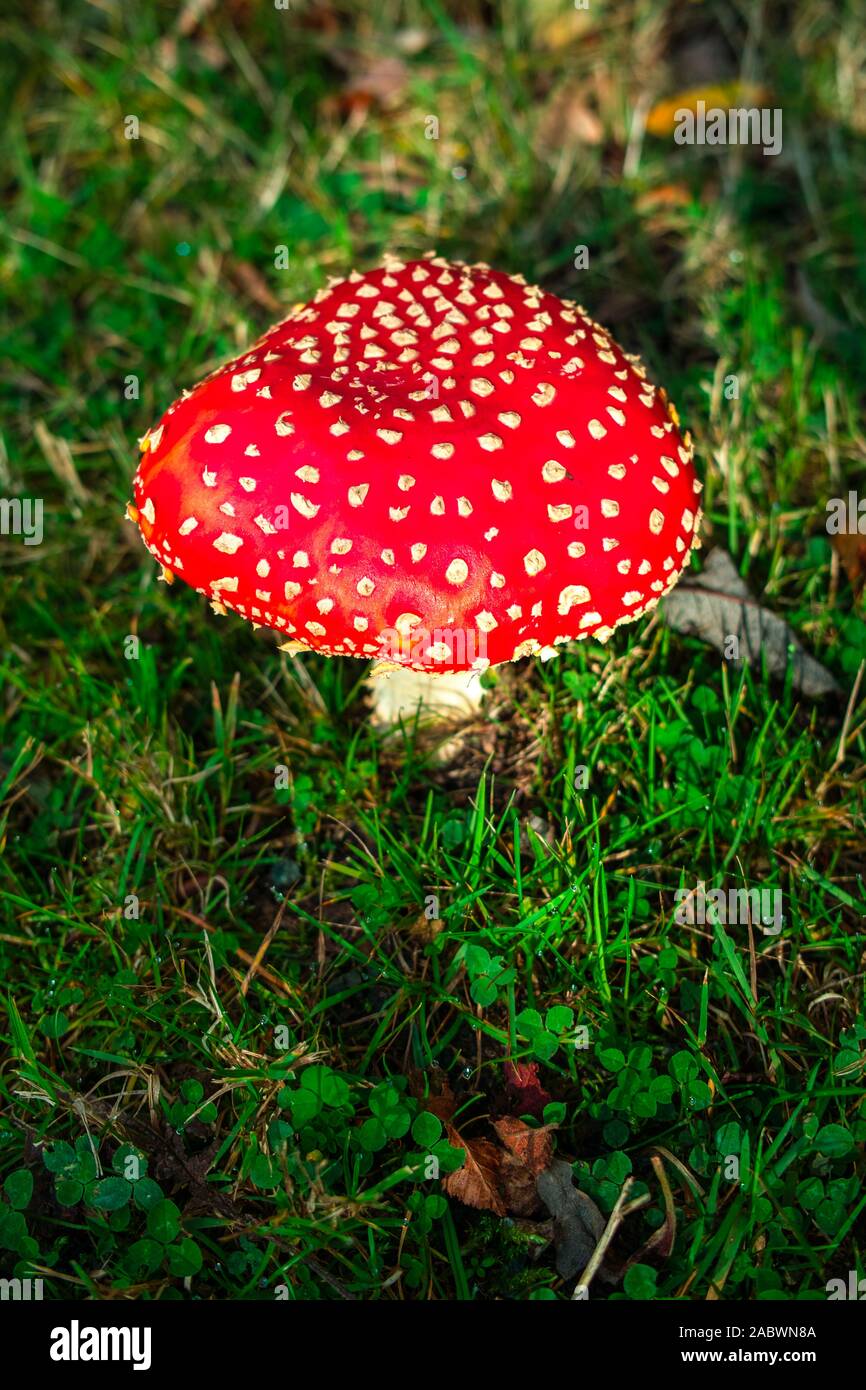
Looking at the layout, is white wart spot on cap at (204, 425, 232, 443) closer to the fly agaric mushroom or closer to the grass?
the fly agaric mushroom

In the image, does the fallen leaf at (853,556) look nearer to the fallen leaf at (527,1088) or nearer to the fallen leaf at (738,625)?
the fallen leaf at (738,625)

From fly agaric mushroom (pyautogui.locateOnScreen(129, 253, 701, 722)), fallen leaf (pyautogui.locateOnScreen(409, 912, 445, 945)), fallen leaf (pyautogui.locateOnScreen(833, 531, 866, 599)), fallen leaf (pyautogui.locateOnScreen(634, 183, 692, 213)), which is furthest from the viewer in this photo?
fallen leaf (pyautogui.locateOnScreen(634, 183, 692, 213))

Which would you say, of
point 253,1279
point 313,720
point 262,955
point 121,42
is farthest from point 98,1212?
point 121,42

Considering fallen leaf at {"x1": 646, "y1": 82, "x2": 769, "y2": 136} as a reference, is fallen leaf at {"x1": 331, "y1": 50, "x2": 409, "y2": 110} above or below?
above

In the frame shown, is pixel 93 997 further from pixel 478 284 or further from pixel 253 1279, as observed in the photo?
pixel 478 284

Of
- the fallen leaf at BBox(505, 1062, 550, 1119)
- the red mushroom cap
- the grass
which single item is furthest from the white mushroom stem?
the fallen leaf at BBox(505, 1062, 550, 1119)

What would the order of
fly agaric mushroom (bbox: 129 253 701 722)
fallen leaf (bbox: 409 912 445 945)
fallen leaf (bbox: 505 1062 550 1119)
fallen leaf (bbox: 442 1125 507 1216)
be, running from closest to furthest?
1. fly agaric mushroom (bbox: 129 253 701 722)
2. fallen leaf (bbox: 442 1125 507 1216)
3. fallen leaf (bbox: 505 1062 550 1119)
4. fallen leaf (bbox: 409 912 445 945)

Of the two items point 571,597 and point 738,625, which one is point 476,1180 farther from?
point 738,625
